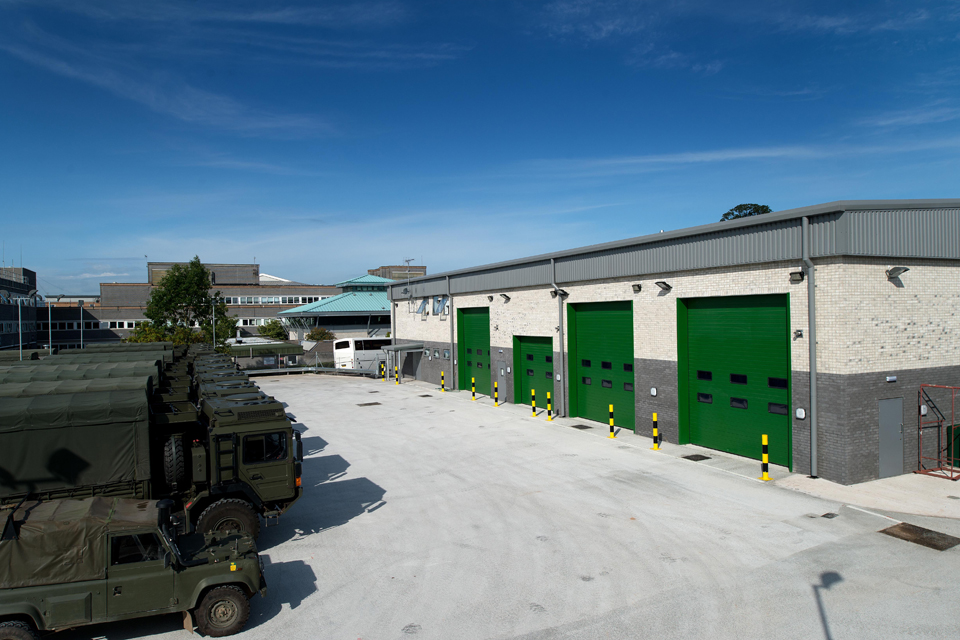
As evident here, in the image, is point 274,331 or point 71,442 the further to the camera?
point 274,331

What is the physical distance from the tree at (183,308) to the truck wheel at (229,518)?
171ft

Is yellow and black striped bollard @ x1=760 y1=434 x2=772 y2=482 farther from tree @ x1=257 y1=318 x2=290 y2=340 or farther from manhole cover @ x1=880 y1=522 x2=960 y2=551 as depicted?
tree @ x1=257 y1=318 x2=290 y2=340

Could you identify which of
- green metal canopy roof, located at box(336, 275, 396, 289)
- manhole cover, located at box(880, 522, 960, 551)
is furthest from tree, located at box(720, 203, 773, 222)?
manhole cover, located at box(880, 522, 960, 551)

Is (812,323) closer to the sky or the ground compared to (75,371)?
closer to the sky

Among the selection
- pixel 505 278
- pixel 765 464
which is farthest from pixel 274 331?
pixel 765 464

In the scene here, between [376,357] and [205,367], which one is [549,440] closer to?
[205,367]

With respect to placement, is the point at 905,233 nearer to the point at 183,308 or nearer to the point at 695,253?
the point at 695,253

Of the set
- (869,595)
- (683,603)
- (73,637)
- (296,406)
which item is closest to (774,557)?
(869,595)

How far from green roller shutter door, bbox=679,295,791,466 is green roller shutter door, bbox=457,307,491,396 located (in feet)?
43.1

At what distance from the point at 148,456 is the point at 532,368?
701 inches

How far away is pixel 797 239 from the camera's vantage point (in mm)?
14430

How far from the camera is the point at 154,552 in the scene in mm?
7578

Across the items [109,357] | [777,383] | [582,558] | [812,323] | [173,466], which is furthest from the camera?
[109,357]

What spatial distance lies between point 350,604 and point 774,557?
679 centimetres
